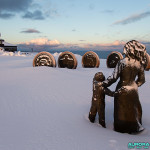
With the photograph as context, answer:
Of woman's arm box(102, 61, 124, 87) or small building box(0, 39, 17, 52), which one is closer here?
woman's arm box(102, 61, 124, 87)

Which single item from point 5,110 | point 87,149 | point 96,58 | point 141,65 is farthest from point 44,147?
point 96,58

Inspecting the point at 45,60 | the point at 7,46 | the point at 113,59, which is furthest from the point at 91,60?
the point at 7,46

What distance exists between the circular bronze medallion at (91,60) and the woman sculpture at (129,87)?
374 inches

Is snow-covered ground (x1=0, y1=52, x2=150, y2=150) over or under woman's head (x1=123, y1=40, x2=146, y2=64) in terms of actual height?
under

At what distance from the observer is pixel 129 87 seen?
9.27 ft

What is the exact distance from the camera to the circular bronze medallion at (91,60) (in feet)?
40.5

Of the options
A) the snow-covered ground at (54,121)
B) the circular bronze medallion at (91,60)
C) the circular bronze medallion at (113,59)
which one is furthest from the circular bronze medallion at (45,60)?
the circular bronze medallion at (113,59)

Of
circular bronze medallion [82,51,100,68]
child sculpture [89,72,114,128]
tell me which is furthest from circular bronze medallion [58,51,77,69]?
child sculpture [89,72,114,128]

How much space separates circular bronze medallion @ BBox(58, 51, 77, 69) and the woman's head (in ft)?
25.4

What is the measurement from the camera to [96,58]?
1234 cm

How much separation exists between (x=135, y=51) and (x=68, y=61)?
8.00 m

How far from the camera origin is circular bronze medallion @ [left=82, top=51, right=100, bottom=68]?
487 inches

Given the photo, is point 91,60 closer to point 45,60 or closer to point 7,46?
point 45,60

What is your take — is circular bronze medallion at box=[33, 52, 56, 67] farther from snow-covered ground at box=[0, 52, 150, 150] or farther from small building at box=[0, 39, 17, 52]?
small building at box=[0, 39, 17, 52]
